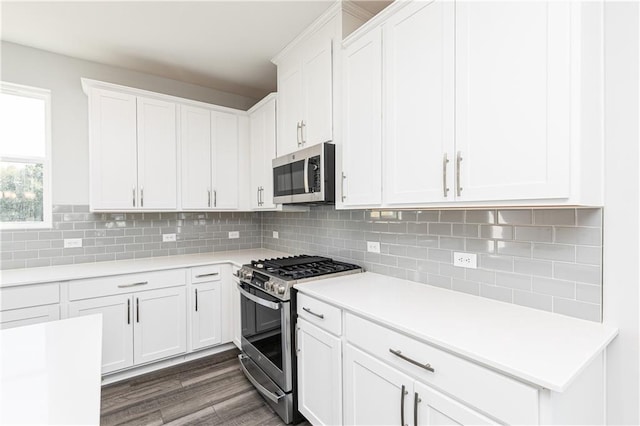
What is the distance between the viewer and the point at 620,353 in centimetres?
127

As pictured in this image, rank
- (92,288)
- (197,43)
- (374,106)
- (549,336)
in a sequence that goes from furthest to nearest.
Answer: (197,43) < (92,288) < (374,106) < (549,336)

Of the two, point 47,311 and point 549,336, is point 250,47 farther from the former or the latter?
point 549,336

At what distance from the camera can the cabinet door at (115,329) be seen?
2518 mm

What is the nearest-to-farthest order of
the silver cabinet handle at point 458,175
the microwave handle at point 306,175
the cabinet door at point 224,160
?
the silver cabinet handle at point 458,175, the microwave handle at point 306,175, the cabinet door at point 224,160

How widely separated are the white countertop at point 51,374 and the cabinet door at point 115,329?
4.32 feet

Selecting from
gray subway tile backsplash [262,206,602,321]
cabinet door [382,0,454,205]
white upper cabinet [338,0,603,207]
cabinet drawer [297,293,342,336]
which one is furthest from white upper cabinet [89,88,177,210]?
cabinet door [382,0,454,205]

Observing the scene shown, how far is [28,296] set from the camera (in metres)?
2.26

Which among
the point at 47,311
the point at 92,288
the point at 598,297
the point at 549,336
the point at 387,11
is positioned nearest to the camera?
the point at 549,336

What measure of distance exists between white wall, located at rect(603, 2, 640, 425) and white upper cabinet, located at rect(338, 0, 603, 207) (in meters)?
0.07

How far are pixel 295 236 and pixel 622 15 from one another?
277cm

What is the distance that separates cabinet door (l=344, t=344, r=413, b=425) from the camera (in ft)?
4.50

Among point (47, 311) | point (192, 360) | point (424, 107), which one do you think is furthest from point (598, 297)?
point (47, 311)

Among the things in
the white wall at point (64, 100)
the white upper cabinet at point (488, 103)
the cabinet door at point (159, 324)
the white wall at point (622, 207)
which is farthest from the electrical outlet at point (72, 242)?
the white wall at point (622, 207)

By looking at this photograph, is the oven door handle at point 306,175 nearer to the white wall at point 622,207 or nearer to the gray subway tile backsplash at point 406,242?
the gray subway tile backsplash at point 406,242
